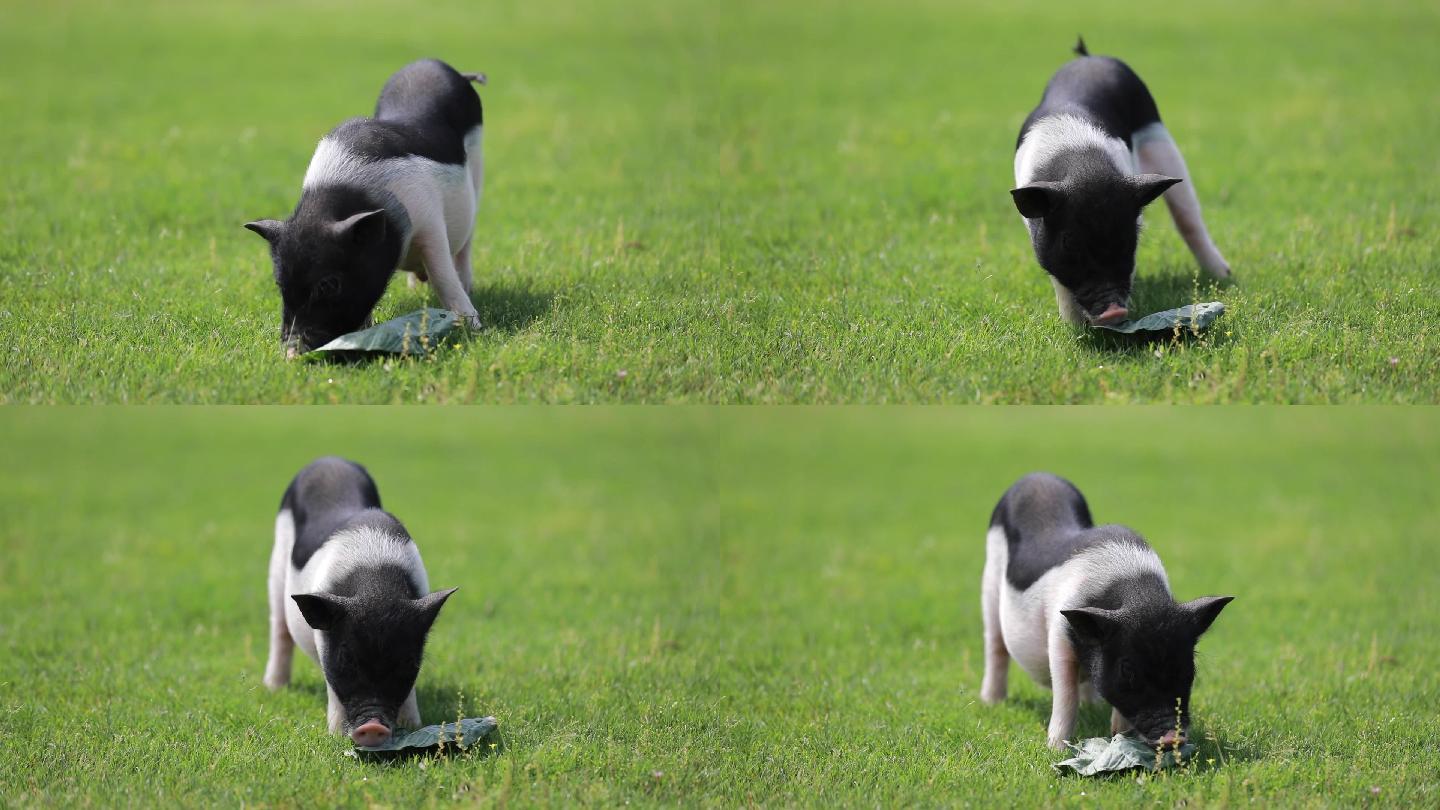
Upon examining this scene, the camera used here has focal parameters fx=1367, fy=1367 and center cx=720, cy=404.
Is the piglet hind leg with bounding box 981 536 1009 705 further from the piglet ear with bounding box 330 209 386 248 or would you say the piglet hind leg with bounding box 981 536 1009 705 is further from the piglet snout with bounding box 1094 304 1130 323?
the piglet ear with bounding box 330 209 386 248

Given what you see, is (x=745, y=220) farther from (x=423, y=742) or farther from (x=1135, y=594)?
(x=423, y=742)

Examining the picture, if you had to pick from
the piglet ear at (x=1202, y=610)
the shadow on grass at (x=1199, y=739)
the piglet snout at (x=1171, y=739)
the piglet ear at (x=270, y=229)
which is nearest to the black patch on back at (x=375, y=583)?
the piglet ear at (x=270, y=229)

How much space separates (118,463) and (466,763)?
13.4 metres

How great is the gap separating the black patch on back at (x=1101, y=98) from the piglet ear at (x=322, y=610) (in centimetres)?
579

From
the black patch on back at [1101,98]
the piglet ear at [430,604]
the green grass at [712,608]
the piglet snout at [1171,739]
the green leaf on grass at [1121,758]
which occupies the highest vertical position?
the black patch on back at [1101,98]

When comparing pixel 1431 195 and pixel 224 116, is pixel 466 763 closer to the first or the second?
pixel 1431 195

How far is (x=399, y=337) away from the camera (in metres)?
9.04

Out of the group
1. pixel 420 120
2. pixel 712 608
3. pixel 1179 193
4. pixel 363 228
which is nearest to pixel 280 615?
pixel 363 228

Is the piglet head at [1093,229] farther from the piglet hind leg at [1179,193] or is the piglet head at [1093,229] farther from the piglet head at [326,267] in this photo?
the piglet head at [326,267]

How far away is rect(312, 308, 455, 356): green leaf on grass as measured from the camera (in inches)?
348

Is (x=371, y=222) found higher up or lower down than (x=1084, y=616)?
higher up

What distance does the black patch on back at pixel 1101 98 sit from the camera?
9891 millimetres

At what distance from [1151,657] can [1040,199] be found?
3.04 m

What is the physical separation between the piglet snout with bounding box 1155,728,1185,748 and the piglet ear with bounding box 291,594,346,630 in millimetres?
4868
